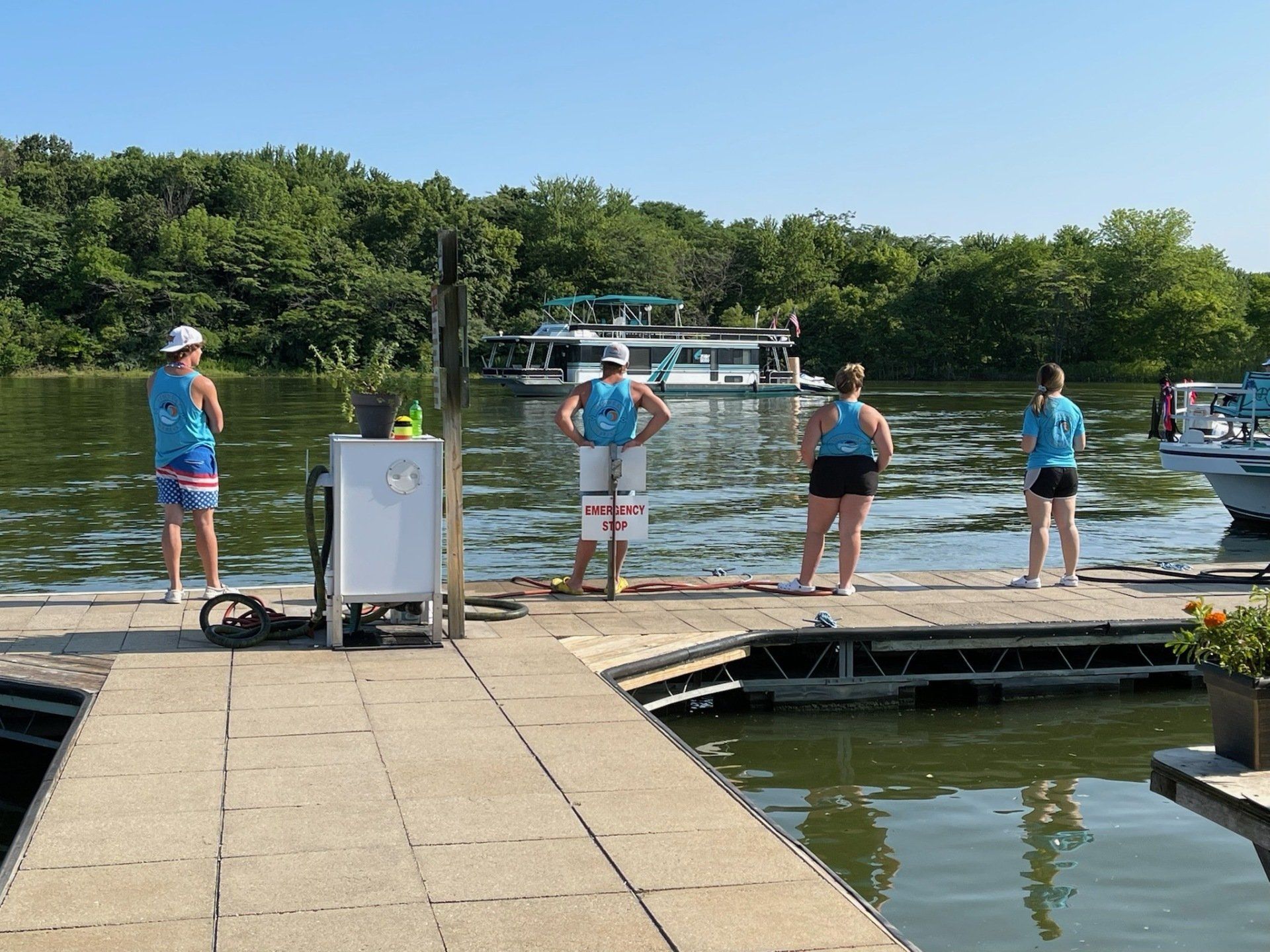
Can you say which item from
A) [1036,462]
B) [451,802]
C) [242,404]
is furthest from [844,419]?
[242,404]

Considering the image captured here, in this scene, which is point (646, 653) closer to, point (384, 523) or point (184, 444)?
point (384, 523)

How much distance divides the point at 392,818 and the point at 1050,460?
6761 mm

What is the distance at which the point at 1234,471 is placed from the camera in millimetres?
19172

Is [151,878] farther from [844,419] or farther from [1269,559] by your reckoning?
[1269,559]

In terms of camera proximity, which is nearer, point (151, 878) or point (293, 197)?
point (151, 878)

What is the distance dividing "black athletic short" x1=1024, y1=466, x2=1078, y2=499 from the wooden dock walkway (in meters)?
3.78

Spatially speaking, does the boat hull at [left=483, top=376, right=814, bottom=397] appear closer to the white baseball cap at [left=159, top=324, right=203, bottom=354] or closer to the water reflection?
the white baseball cap at [left=159, top=324, right=203, bottom=354]

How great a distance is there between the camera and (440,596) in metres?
7.75

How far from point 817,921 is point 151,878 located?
2026 millimetres

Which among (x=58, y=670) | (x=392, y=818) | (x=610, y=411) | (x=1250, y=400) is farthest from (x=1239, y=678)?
(x=1250, y=400)

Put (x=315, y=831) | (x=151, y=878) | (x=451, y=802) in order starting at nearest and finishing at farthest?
(x=151, y=878), (x=315, y=831), (x=451, y=802)

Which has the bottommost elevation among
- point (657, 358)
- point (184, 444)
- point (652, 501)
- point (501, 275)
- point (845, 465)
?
point (652, 501)

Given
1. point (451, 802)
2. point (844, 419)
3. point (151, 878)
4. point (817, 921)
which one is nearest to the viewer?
point (817, 921)

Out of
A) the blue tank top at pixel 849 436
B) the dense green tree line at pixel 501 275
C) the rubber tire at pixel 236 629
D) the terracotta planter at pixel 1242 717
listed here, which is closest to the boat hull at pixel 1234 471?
the blue tank top at pixel 849 436
